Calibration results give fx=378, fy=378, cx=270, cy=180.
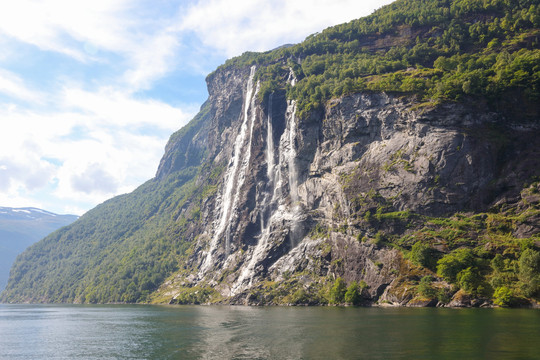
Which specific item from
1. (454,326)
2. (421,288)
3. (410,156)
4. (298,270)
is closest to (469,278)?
(421,288)

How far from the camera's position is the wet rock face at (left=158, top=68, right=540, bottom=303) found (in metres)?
107

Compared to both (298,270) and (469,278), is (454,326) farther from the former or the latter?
(298,270)

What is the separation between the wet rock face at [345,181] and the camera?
351 feet

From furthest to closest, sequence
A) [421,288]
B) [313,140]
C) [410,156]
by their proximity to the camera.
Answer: [313,140] < [410,156] < [421,288]

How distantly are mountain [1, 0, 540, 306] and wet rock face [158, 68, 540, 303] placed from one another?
17.7 inches

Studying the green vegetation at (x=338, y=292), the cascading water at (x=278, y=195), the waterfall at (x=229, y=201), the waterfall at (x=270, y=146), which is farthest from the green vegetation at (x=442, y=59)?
the green vegetation at (x=338, y=292)

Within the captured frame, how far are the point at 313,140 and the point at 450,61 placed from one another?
206 ft

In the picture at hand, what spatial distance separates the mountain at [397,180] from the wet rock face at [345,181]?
45 centimetres

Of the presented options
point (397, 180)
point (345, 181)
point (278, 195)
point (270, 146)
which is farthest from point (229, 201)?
point (397, 180)

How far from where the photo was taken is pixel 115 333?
65.5m

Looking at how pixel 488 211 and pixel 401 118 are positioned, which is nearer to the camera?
pixel 488 211

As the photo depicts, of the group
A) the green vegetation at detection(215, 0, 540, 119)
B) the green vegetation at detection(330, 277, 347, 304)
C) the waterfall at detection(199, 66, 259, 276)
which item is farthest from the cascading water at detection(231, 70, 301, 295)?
the green vegetation at detection(330, 277, 347, 304)

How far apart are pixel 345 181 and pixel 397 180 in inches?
757

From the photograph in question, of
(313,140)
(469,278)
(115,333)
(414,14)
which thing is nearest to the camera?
(115,333)
